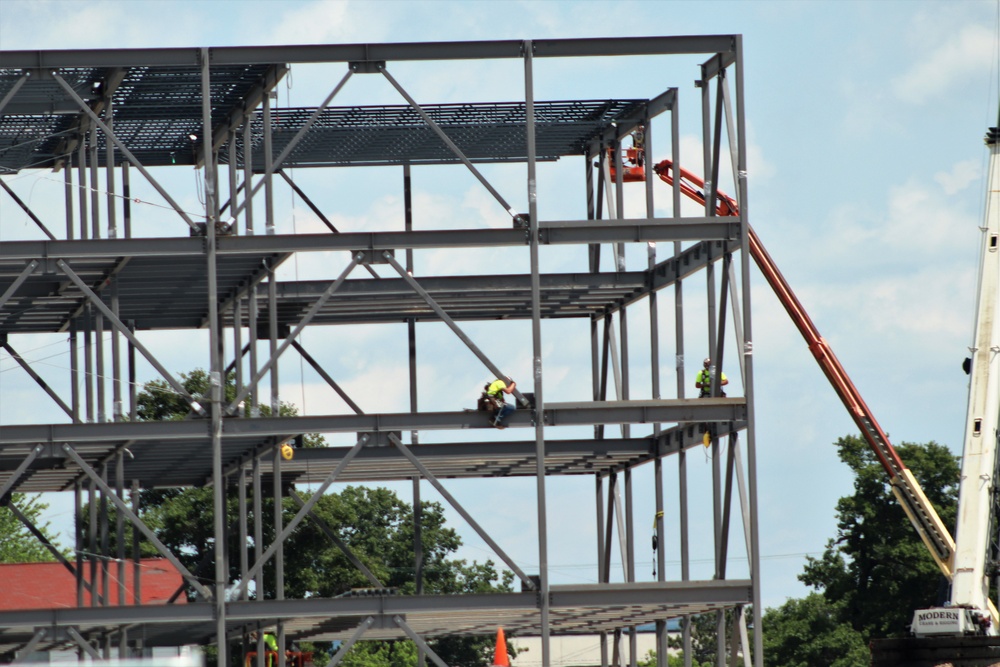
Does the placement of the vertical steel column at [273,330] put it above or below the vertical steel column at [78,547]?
above

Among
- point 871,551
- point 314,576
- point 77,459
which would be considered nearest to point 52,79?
point 77,459

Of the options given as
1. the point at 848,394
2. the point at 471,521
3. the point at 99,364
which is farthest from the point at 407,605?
the point at 848,394

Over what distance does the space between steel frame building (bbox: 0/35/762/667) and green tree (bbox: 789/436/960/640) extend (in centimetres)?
3084

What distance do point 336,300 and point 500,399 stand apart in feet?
26.9

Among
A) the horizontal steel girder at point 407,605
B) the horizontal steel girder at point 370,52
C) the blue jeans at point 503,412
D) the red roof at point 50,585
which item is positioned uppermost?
the horizontal steel girder at point 370,52

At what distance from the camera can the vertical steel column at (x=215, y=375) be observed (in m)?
26.2

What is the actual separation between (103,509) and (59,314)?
3.94 meters

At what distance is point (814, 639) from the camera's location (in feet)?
232

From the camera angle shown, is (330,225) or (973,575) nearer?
(330,225)

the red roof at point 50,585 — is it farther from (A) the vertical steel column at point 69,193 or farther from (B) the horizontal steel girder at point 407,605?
(B) the horizontal steel girder at point 407,605

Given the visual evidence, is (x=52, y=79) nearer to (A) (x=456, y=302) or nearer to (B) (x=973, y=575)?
(A) (x=456, y=302)

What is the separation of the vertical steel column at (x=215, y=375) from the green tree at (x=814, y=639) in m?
44.1

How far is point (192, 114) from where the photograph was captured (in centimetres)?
3219

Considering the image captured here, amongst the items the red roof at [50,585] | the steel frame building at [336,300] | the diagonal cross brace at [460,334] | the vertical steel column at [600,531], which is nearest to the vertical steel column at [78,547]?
the steel frame building at [336,300]
